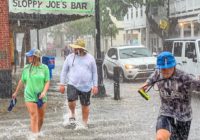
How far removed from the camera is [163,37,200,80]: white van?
53.4 ft

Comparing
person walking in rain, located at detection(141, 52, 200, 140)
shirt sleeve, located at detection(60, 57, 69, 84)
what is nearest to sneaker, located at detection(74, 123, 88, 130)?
shirt sleeve, located at detection(60, 57, 69, 84)

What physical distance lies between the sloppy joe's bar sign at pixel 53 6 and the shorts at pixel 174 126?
10655 millimetres

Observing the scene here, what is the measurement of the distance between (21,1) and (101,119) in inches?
237

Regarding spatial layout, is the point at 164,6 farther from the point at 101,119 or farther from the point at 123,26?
the point at 101,119

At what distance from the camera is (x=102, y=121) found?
11453 mm

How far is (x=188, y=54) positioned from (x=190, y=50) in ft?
0.66

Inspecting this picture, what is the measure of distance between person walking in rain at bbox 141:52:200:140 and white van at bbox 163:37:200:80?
982 cm

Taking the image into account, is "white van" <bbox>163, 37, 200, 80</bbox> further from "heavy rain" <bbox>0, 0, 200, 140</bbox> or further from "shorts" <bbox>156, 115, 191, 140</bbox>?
"shorts" <bbox>156, 115, 191, 140</bbox>

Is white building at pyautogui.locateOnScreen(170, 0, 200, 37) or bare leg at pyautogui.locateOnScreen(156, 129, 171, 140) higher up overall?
white building at pyautogui.locateOnScreen(170, 0, 200, 37)

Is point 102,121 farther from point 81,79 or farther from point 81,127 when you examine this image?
point 81,79

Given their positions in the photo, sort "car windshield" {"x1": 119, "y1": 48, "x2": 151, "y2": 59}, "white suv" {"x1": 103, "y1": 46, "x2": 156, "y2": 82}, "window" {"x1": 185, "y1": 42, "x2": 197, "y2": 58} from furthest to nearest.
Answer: "car windshield" {"x1": 119, "y1": 48, "x2": 151, "y2": 59} < "white suv" {"x1": 103, "y1": 46, "x2": 156, "y2": 82} < "window" {"x1": 185, "y1": 42, "x2": 197, "y2": 58}

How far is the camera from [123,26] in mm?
57906

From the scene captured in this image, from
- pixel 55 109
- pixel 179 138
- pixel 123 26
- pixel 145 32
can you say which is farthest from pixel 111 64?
pixel 123 26

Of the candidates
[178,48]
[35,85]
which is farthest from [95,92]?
[178,48]
